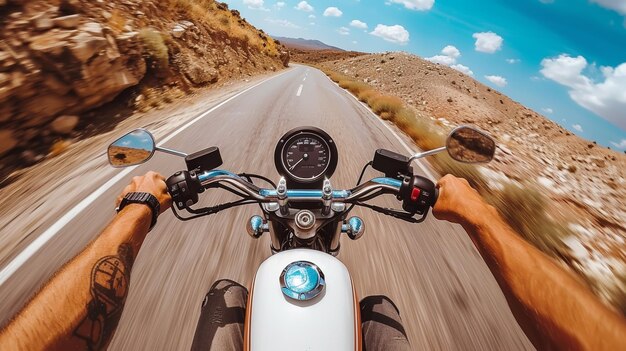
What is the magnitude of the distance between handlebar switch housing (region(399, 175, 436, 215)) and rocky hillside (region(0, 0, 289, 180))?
20.9 feet

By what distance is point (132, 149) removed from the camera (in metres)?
1.55

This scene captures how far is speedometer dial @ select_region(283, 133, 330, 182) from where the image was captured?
Answer: 1805mm

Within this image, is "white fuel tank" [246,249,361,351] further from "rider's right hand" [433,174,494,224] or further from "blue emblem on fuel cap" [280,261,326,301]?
"rider's right hand" [433,174,494,224]

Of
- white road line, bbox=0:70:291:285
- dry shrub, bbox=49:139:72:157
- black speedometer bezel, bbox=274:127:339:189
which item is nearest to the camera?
black speedometer bezel, bbox=274:127:339:189

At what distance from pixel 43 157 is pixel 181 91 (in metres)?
6.39

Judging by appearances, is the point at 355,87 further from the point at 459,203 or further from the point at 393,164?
the point at 459,203

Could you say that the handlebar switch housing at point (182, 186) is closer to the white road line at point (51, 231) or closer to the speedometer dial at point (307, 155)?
the speedometer dial at point (307, 155)

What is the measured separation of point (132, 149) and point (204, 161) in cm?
37

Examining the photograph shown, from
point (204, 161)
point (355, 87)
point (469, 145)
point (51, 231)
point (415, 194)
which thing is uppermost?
point (469, 145)

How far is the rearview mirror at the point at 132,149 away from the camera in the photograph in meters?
1.54

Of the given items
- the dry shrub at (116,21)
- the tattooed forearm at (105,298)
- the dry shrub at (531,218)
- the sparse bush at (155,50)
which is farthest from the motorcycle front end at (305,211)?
the sparse bush at (155,50)

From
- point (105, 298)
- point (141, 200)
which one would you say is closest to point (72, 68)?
point (141, 200)

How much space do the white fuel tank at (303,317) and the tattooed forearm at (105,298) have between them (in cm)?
48

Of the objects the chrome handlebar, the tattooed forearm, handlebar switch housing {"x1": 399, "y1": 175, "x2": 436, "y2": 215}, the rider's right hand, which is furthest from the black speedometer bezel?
the tattooed forearm
